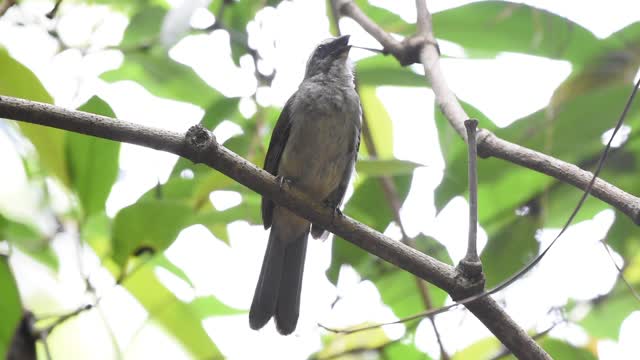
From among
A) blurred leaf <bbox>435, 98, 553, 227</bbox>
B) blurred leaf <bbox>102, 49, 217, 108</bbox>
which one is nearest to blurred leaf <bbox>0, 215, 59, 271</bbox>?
blurred leaf <bbox>102, 49, 217, 108</bbox>

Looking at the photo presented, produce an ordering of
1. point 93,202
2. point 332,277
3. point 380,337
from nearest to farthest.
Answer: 1. point 93,202
2. point 332,277
3. point 380,337

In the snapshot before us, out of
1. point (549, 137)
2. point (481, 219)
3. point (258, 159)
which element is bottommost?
point (258, 159)

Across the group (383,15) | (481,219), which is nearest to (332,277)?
(481,219)

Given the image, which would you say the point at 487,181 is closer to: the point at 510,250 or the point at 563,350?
the point at 510,250

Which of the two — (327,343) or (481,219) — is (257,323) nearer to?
(327,343)

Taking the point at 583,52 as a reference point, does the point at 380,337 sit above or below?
below

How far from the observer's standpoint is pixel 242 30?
3164 millimetres

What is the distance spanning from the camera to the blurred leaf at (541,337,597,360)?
231cm

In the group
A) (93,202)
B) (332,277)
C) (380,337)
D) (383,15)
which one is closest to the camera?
(93,202)

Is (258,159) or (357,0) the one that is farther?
(357,0)

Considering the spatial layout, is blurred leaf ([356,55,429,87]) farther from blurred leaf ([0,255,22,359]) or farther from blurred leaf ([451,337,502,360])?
blurred leaf ([0,255,22,359])

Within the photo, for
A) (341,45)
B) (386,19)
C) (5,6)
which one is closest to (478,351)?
(386,19)

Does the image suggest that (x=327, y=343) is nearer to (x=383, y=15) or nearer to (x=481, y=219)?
(x=481, y=219)

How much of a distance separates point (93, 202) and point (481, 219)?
119 cm
